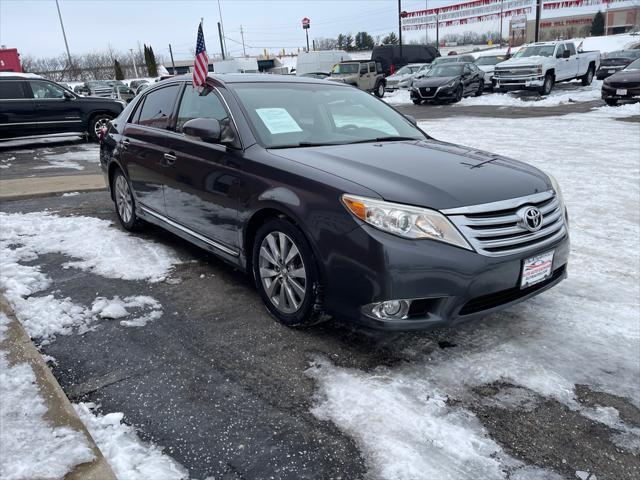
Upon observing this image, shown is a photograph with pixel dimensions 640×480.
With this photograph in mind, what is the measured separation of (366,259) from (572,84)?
27518 millimetres

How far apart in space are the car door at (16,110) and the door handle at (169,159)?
10.0 meters

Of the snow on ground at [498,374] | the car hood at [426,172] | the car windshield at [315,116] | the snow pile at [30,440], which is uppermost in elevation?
the car windshield at [315,116]

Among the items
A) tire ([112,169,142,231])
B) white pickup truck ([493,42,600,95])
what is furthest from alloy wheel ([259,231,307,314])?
white pickup truck ([493,42,600,95])

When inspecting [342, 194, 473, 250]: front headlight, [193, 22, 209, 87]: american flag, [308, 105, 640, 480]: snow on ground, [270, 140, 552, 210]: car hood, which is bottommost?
[308, 105, 640, 480]: snow on ground

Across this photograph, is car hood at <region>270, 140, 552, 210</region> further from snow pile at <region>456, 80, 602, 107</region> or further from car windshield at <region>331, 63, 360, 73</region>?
car windshield at <region>331, 63, 360, 73</region>

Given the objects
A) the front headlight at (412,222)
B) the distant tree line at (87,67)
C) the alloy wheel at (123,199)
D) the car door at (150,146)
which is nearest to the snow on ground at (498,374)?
the front headlight at (412,222)

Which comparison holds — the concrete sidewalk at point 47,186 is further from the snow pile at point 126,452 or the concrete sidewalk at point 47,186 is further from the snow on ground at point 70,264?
the snow pile at point 126,452

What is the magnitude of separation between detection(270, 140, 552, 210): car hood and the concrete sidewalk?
5384 millimetres

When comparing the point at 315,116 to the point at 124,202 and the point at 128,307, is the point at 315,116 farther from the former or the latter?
the point at 124,202

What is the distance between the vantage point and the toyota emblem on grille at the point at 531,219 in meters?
3.05

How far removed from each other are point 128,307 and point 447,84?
19241mm

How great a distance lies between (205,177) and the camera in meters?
4.00

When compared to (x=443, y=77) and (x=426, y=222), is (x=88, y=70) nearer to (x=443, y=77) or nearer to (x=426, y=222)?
(x=443, y=77)

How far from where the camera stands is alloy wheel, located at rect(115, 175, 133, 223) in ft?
18.1
